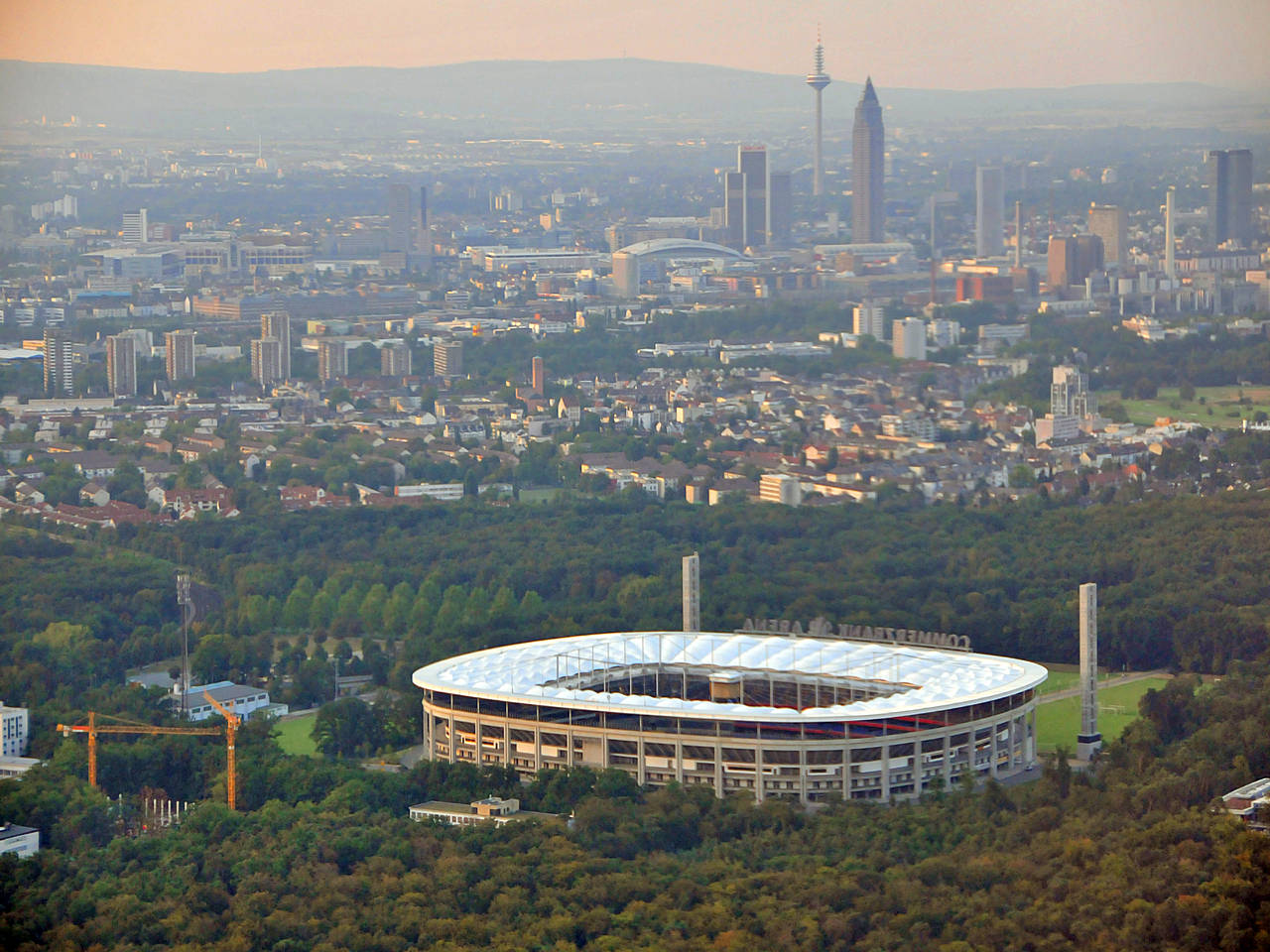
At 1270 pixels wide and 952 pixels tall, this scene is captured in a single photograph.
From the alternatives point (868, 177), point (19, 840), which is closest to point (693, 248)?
point (868, 177)

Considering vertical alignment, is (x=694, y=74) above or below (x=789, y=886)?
above

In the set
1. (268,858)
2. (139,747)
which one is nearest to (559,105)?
(139,747)

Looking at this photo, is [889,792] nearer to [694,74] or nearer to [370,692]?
[370,692]

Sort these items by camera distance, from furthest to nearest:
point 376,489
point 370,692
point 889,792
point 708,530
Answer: point 376,489, point 708,530, point 370,692, point 889,792

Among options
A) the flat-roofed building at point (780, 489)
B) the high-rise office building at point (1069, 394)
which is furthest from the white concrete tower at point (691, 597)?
the high-rise office building at point (1069, 394)

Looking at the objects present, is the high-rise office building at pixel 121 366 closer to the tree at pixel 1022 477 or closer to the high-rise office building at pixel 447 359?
the high-rise office building at pixel 447 359
